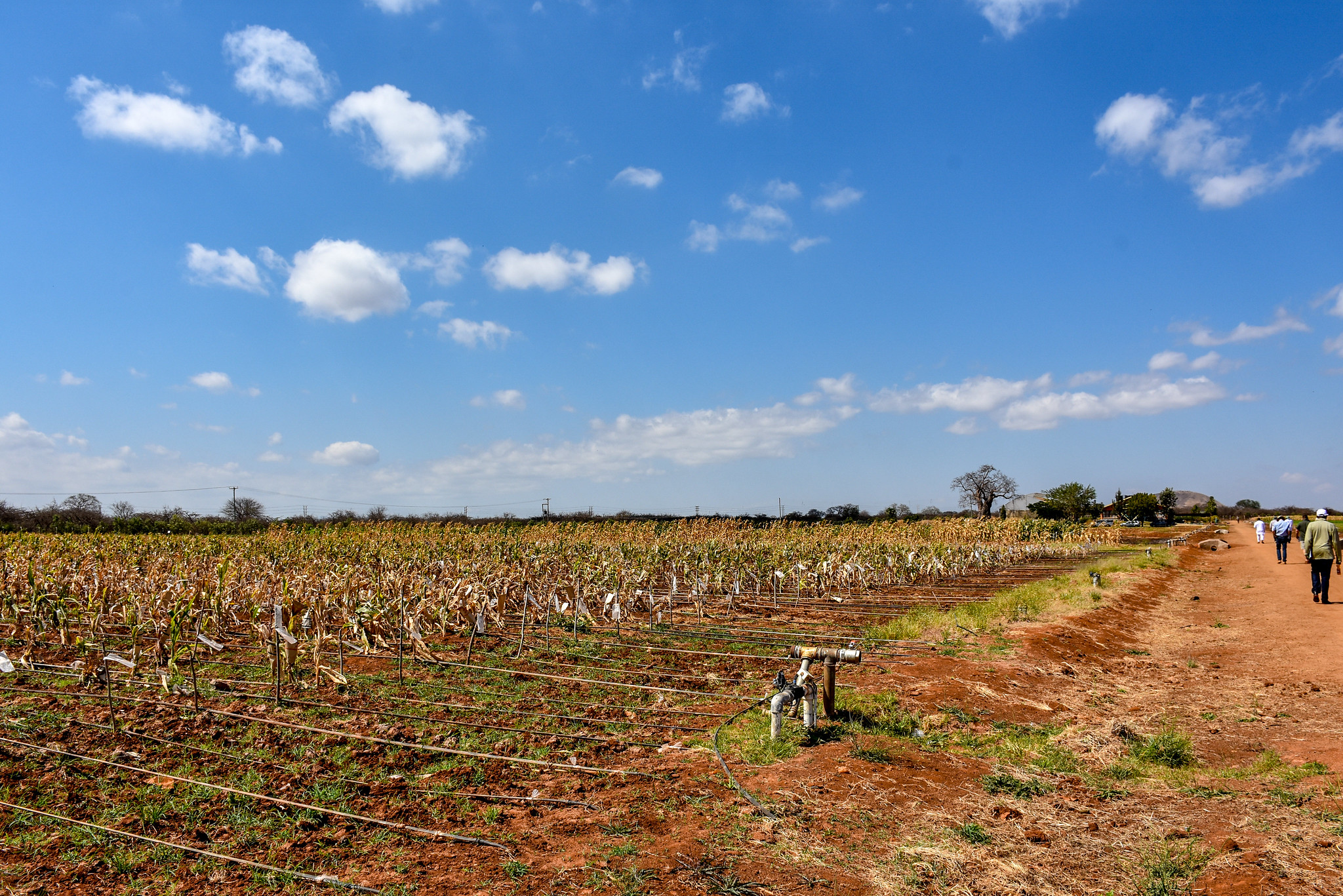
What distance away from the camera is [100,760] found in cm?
689

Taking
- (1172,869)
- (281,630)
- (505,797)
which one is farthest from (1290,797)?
(281,630)

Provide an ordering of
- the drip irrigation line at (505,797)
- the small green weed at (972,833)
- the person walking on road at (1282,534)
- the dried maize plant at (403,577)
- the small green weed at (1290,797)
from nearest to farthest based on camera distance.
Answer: the small green weed at (972,833) → the small green weed at (1290,797) → the drip irrigation line at (505,797) → the dried maize plant at (403,577) → the person walking on road at (1282,534)

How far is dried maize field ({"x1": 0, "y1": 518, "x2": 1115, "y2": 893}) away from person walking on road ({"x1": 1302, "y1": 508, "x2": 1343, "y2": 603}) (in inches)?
344

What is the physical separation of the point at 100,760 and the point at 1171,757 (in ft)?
33.7

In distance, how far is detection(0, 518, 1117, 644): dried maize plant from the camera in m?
11.2

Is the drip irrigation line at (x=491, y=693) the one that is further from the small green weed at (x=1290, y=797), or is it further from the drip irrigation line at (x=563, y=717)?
the small green weed at (x=1290, y=797)

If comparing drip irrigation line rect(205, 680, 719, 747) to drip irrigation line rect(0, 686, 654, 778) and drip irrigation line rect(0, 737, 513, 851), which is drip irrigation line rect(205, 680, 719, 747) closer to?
drip irrigation line rect(0, 686, 654, 778)

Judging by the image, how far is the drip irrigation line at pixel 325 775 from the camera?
6.07 meters

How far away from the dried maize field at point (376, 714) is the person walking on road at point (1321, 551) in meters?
8.75

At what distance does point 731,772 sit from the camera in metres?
6.65

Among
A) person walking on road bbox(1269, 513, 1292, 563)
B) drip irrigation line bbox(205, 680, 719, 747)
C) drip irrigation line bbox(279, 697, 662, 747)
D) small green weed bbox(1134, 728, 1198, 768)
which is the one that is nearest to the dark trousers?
small green weed bbox(1134, 728, 1198, 768)

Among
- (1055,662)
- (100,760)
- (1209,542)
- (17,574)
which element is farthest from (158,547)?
(1209,542)

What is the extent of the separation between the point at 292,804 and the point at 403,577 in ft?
22.2

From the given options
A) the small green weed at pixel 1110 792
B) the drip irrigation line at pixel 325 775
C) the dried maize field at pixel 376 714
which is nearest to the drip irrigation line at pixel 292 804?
the dried maize field at pixel 376 714
